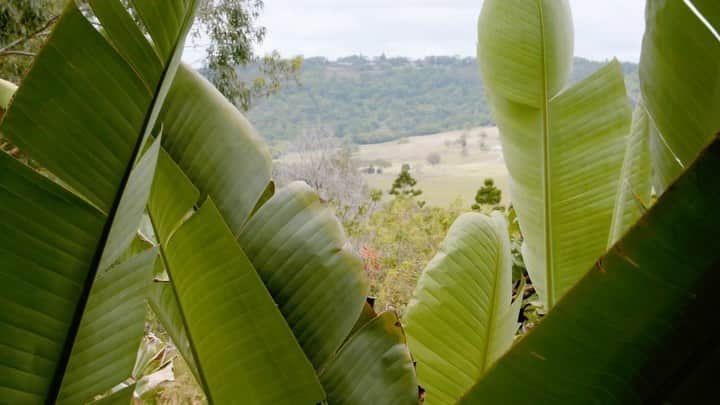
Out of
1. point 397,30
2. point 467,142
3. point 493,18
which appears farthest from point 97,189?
point 397,30

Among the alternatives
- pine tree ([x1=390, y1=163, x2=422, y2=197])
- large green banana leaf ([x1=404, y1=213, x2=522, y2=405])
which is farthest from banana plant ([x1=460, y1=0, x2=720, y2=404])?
pine tree ([x1=390, y1=163, x2=422, y2=197])

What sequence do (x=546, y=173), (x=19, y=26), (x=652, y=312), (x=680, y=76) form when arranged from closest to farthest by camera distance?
(x=652, y=312) < (x=680, y=76) < (x=546, y=173) < (x=19, y=26)

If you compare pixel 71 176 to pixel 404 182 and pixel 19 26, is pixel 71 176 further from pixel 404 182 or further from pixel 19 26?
pixel 404 182

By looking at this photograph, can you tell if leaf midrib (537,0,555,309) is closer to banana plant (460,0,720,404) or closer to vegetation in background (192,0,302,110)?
banana plant (460,0,720,404)

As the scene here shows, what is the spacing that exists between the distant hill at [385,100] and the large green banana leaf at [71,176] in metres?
12.4

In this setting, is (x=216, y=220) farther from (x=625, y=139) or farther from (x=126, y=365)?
(x=625, y=139)

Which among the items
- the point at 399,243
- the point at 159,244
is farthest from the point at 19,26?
the point at 159,244

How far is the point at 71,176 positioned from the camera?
0.36 meters

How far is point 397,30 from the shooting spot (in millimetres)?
35562

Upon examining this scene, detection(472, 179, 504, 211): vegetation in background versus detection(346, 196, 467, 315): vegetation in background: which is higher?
detection(472, 179, 504, 211): vegetation in background

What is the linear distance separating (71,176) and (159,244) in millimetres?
108

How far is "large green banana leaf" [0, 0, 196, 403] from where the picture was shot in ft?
1.14

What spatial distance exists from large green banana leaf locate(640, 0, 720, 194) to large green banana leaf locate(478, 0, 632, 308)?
34 centimetres

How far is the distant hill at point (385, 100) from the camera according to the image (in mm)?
13352
